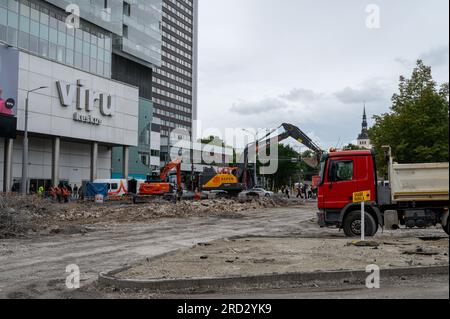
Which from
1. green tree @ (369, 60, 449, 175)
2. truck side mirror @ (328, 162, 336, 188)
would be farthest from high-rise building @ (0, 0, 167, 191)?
truck side mirror @ (328, 162, 336, 188)

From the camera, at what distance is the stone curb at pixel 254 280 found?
9305 mm

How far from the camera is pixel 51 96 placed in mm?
52312

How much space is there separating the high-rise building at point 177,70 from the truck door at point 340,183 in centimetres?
12754

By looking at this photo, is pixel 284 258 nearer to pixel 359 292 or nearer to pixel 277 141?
pixel 359 292

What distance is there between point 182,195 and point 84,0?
2853 centimetres

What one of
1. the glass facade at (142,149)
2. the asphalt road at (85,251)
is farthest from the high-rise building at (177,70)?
the asphalt road at (85,251)

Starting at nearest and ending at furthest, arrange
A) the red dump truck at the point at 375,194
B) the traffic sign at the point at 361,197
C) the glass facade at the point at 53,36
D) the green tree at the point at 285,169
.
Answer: the traffic sign at the point at 361,197, the red dump truck at the point at 375,194, the glass facade at the point at 53,36, the green tree at the point at 285,169

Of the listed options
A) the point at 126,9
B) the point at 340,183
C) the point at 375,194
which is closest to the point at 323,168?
the point at 340,183

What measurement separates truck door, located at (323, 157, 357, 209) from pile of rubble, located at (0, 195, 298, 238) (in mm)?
10479

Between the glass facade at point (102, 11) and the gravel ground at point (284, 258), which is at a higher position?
the glass facade at point (102, 11)

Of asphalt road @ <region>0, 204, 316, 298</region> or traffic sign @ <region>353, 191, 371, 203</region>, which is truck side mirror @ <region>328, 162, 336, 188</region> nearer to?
traffic sign @ <region>353, 191, 371, 203</region>

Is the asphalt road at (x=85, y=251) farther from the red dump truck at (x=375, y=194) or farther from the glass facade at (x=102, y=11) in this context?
the glass facade at (x=102, y=11)
